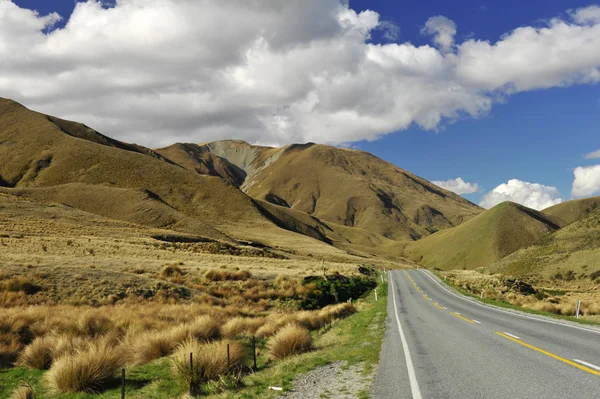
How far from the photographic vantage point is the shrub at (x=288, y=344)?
13836 millimetres

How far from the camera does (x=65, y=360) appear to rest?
1040 cm

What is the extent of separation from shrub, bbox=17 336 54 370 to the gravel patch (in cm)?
792

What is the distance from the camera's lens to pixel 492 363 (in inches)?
375

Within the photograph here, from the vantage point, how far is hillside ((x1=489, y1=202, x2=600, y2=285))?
60.6 m

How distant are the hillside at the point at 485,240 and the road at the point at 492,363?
12710 centimetres

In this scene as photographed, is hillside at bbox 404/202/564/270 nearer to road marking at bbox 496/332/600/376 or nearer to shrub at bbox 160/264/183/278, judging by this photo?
shrub at bbox 160/264/183/278

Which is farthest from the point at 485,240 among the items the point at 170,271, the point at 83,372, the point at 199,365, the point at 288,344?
the point at 83,372

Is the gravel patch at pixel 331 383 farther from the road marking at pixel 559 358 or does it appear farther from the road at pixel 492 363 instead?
the road marking at pixel 559 358

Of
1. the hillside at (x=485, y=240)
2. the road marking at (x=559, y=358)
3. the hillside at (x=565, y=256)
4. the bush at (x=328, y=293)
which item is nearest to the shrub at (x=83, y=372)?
the road marking at (x=559, y=358)

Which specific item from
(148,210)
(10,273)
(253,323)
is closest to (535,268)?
(253,323)

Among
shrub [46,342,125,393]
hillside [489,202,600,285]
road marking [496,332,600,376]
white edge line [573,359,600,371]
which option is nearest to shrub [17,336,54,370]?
shrub [46,342,125,393]

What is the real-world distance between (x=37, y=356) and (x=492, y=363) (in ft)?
41.4

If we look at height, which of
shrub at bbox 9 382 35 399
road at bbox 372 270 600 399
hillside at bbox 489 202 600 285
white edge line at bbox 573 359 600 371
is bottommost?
shrub at bbox 9 382 35 399

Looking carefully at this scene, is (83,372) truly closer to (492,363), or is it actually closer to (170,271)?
(492,363)
